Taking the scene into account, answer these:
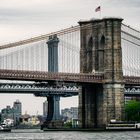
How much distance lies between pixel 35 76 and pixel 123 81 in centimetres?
1523

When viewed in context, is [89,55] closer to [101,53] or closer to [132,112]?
[101,53]

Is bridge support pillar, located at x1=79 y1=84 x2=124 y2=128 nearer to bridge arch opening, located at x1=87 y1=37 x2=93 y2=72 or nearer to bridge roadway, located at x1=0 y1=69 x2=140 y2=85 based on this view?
bridge roadway, located at x1=0 y1=69 x2=140 y2=85

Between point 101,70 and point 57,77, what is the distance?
37.8ft

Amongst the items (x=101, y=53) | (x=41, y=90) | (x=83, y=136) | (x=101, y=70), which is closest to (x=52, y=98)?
(x=41, y=90)

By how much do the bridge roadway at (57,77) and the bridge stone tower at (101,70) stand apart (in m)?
1.14

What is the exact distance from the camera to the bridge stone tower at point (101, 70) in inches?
5231

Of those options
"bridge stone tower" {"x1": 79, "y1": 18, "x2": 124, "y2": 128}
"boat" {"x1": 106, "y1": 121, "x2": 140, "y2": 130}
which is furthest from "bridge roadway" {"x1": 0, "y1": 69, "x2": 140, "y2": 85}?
"boat" {"x1": 106, "y1": 121, "x2": 140, "y2": 130}

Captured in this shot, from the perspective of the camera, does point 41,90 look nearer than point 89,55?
No

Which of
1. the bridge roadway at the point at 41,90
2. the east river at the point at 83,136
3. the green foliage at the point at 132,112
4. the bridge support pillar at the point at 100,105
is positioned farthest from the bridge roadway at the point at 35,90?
the east river at the point at 83,136

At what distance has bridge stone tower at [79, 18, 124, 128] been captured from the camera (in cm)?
13288

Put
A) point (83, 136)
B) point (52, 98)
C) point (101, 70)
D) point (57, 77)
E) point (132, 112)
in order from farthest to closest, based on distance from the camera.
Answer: point (52, 98) < point (132, 112) < point (101, 70) < point (57, 77) < point (83, 136)

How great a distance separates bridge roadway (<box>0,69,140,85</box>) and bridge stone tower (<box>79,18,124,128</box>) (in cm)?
114

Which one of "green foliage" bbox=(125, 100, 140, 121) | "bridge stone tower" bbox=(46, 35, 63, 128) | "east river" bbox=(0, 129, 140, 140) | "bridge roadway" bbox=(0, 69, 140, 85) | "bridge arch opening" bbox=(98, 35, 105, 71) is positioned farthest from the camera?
"bridge stone tower" bbox=(46, 35, 63, 128)

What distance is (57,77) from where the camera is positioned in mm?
124750
